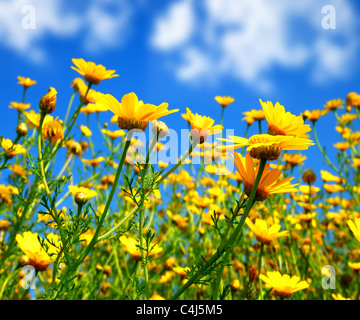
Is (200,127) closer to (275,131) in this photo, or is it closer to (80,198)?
(275,131)

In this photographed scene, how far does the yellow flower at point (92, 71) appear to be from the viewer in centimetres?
111

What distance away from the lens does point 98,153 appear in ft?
7.81

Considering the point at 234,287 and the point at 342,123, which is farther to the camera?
the point at 342,123

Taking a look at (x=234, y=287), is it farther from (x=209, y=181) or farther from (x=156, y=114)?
(x=209, y=181)

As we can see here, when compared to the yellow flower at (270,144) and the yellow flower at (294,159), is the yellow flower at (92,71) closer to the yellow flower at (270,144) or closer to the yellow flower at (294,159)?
the yellow flower at (270,144)

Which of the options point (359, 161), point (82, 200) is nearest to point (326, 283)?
point (359, 161)

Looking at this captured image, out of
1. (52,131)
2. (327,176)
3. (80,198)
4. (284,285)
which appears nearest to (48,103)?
(52,131)

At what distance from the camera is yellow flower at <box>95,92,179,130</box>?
69 cm

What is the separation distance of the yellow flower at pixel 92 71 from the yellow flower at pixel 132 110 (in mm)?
456

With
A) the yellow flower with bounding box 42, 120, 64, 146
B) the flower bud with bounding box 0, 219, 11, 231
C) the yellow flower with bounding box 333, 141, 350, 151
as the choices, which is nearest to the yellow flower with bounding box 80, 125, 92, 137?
the flower bud with bounding box 0, 219, 11, 231

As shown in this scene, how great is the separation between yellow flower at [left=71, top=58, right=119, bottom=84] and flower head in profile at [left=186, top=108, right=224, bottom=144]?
1.42 feet

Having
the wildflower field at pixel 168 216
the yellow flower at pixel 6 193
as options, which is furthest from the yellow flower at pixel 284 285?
the yellow flower at pixel 6 193

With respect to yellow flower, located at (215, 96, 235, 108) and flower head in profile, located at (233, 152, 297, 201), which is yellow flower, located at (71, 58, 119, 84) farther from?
yellow flower, located at (215, 96, 235, 108)
